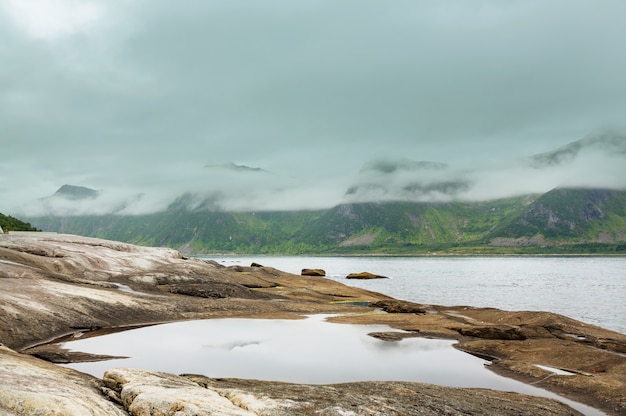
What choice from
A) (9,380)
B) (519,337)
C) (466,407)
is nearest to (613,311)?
(519,337)

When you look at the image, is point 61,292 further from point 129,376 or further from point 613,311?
point 613,311

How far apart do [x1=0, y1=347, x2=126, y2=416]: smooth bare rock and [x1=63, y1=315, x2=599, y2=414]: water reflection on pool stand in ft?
21.2

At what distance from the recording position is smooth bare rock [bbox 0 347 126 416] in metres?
12.6

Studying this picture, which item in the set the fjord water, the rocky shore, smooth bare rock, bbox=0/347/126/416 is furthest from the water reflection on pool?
smooth bare rock, bbox=0/347/126/416

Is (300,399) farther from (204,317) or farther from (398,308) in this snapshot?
(398,308)

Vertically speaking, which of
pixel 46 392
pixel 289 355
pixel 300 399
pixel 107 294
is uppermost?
pixel 46 392

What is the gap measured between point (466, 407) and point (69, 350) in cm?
2378

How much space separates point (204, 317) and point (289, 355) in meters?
18.4

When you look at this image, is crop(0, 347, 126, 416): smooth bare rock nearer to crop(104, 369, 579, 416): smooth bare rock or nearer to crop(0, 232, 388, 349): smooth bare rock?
crop(104, 369, 579, 416): smooth bare rock

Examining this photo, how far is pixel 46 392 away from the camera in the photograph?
13.9 m

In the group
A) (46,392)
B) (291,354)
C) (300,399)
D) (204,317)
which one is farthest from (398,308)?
(46,392)

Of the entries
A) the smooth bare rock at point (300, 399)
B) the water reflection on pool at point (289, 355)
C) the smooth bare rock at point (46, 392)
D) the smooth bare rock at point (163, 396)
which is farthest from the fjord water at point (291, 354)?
the smooth bare rock at point (163, 396)

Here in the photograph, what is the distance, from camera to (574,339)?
40.5 metres

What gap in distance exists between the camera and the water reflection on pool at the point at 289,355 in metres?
26.8
